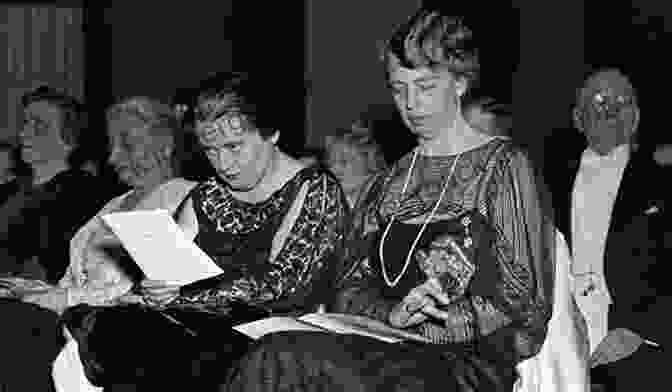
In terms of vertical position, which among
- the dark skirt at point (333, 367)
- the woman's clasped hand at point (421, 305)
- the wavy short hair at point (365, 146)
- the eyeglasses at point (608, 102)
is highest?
the eyeglasses at point (608, 102)

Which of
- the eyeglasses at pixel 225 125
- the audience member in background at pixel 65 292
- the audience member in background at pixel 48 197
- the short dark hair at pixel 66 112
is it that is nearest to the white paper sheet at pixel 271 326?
the eyeglasses at pixel 225 125

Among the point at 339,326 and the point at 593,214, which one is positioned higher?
the point at 593,214

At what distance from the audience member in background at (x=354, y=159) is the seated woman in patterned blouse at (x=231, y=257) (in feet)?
2.94

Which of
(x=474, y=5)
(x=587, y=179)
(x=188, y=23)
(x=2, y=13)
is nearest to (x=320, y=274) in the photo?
(x=587, y=179)

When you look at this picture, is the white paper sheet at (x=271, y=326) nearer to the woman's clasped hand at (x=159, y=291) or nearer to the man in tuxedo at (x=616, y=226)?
the woman's clasped hand at (x=159, y=291)

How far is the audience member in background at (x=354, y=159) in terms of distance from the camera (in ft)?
15.6

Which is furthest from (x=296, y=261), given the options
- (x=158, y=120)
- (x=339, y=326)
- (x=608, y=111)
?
(x=158, y=120)

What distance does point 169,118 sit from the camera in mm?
4906

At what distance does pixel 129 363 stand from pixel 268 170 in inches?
29.4

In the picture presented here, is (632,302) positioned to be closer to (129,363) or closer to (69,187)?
(129,363)

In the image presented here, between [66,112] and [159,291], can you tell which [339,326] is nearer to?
[159,291]

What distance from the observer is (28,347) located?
4469mm

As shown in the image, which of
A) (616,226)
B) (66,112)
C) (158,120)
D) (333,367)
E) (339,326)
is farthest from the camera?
(66,112)

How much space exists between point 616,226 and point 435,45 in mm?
1112
